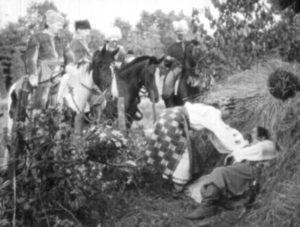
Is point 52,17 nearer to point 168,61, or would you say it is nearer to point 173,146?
point 168,61

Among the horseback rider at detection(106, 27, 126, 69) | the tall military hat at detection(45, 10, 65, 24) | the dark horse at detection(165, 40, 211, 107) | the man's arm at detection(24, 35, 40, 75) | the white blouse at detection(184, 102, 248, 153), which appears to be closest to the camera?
the white blouse at detection(184, 102, 248, 153)

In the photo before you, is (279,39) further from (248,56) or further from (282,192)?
(282,192)

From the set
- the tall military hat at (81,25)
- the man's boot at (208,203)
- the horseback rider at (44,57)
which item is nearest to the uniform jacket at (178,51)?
the horseback rider at (44,57)

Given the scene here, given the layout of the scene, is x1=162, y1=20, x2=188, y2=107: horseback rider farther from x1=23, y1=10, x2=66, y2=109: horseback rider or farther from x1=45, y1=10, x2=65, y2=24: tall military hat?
x1=45, y1=10, x2=65, y2=24: tall military hat

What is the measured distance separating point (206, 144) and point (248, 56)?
163 centimetres

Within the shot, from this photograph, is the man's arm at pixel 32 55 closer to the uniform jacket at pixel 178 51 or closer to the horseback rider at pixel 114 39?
the horseback rider at pixel 114 39

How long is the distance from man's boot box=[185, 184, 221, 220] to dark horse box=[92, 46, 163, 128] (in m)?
3.39

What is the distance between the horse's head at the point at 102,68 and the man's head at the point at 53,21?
0.99 meters

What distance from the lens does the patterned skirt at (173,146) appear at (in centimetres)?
590

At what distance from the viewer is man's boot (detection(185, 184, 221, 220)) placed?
4.89 m

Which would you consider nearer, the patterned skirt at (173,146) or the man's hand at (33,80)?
the patterned skirt at (173,146)

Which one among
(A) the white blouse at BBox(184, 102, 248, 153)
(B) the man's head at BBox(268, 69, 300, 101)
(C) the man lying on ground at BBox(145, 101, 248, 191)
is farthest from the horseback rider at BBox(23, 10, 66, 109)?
(B) the man's head at BBox(268, 69, 300, 101)

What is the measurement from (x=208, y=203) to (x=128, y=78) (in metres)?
4.01

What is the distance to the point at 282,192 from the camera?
4.86 metres
